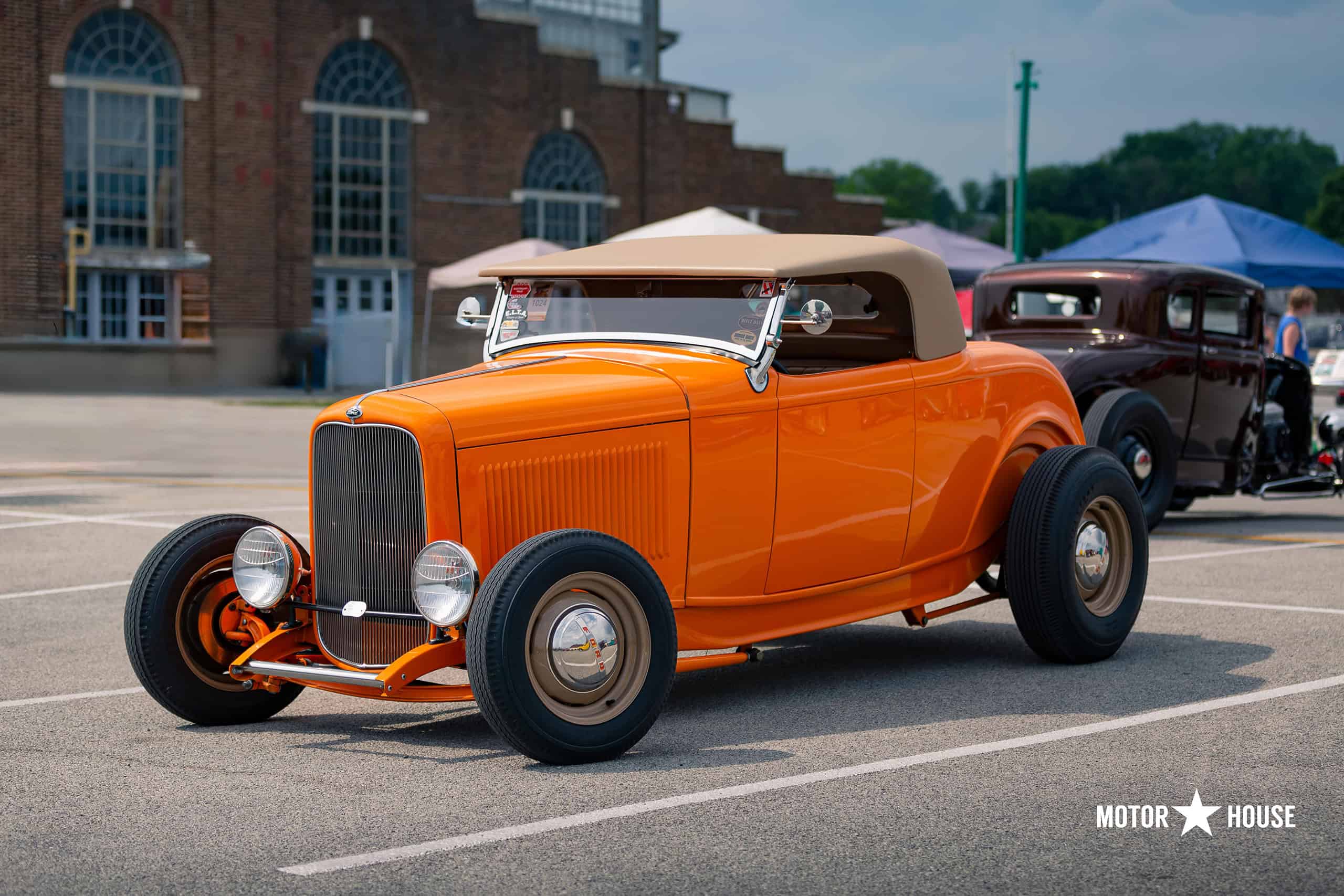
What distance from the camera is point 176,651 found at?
6.05 m

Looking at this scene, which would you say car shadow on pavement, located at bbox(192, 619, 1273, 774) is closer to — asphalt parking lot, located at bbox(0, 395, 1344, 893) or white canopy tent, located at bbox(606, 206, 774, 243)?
asphalt parking lot, located at bbox(0, 395, 1344, 893)

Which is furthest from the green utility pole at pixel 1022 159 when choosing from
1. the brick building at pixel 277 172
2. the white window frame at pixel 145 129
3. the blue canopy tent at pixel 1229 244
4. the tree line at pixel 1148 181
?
the tree line at pixel 1148 181

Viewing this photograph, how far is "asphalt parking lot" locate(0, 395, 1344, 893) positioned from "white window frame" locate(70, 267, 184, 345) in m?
28.2

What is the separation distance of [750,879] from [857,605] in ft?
9.07

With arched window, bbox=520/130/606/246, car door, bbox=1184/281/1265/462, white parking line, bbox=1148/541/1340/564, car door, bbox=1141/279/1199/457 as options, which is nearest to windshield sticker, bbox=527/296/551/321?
white parking line, bbox=1148/541/1340/564

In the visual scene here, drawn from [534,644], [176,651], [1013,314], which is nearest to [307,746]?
[176,651]

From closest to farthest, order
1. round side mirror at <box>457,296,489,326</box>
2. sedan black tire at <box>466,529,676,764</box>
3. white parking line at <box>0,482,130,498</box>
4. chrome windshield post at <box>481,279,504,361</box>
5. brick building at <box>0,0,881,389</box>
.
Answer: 1. sedan black tire at <box>466,529,676,764</box>
2. chrome windshield post at <box>481,279,504,361</box>
3. round side mirror at <box>457,296,489,326</box>
4. white parking line at <box>0,482,130,498</box>
5. brick building at <box>0,0,881,389</box>

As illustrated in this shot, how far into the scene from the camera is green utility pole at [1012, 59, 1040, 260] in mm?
29188

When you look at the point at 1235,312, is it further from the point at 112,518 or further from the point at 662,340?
the point at 112,518

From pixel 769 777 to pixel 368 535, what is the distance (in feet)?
5.48

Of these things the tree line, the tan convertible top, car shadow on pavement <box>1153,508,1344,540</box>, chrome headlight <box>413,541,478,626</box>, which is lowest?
car shadow on pavement <box>1153,508,1344,540</box>

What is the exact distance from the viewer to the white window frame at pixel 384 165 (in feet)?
126

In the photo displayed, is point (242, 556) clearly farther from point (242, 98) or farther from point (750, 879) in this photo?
point (242, 98)

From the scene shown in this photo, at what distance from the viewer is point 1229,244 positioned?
21.9 meters
